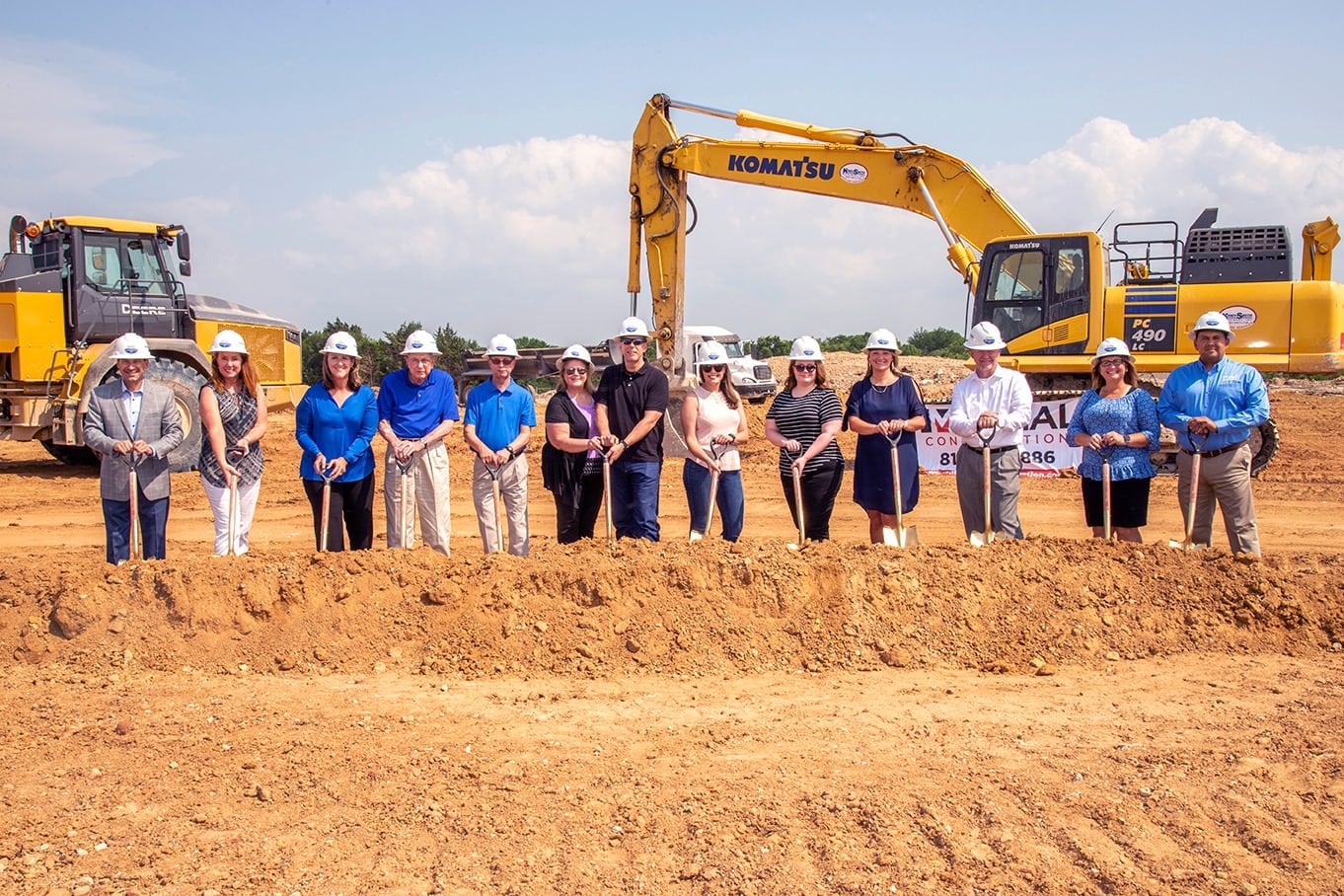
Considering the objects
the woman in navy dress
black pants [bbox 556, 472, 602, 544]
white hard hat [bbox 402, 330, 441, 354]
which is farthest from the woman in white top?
white hard hat [bbox 402, 330, 441, 354]

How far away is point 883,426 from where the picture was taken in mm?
6887

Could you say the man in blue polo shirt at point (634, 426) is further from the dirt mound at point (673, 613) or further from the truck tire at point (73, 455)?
the truck tire at point (73, 455)

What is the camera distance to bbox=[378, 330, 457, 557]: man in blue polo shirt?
7.05 m

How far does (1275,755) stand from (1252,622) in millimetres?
1844

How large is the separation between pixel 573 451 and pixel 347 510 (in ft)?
5.09

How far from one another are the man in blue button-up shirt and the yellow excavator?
18.0 feet

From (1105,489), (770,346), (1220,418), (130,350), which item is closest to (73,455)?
(130,350)

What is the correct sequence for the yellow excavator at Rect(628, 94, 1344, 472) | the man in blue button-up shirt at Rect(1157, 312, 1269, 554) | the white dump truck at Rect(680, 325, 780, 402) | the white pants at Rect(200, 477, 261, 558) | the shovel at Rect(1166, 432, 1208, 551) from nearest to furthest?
1. the man in blue button-up shirt at Rect(1157, 312, 1269, 554)
2. the shovel at Rect(1166, 432, 1208, 551)
3. the white pants at Rect(200, 477, 261, 558)
4. the yellow excavator at Rect(628, 94, 1344, 472)
5. the white dump truck at Rect(680, 325, 780, 402)

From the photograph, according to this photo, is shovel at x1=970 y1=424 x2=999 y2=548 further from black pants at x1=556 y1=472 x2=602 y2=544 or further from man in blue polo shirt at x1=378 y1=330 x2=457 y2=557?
man in blue polo shirt at x1=378 y1=330 x2=457 y2=557

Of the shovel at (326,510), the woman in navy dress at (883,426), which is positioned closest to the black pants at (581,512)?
the shovel at (326,510)

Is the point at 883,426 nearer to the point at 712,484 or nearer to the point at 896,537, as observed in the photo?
the point at 896,537

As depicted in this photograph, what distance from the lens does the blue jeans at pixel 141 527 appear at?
6.79 metres

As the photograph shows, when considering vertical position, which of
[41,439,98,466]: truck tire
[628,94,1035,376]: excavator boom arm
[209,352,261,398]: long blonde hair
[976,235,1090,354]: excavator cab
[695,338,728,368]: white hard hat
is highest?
[628,94,1035,376]: excavator boom arm

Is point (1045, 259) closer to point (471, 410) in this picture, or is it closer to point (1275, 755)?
point (471, 410)
